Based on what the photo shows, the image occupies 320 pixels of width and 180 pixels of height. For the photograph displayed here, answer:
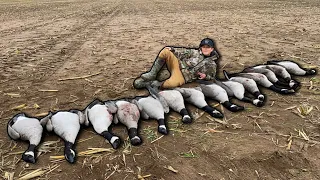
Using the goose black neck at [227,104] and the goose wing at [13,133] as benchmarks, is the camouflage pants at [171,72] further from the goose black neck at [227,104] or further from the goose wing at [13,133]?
the goose wing at [13,133]

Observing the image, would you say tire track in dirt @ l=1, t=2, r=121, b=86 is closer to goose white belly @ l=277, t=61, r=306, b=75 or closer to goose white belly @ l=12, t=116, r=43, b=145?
goose white belly @ l=12, t=116, r=43, b=145

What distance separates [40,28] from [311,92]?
891 centimetres

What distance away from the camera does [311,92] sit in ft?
18.6

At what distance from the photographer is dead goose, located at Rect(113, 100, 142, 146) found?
4.27 metres

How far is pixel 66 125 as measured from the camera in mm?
4191

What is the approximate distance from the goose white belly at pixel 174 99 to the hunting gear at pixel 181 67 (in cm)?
68

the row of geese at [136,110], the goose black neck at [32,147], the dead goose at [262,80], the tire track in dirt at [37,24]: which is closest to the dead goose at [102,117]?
the row of geese at [136,110]

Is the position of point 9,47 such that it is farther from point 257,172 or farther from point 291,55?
point 257,172

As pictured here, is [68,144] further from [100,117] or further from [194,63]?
[194,63]

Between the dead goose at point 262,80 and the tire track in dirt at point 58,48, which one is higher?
the dead goose at point 262,80

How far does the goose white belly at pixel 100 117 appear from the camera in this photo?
14.0 ft

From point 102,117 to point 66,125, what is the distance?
443 mm

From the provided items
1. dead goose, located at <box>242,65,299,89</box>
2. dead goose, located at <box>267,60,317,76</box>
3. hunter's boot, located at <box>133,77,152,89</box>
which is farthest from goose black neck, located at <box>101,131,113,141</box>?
dead goose, located at <box>267,60,317,76</box>

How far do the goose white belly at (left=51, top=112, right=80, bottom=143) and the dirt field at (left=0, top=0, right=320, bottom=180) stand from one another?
0.41 feet
